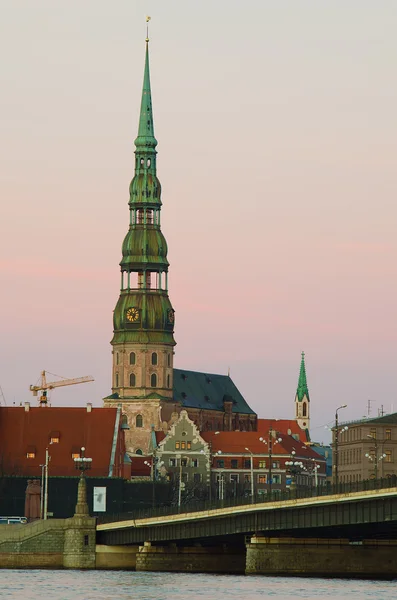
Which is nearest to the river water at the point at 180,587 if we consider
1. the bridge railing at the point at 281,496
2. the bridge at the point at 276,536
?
the bridge at the point at 276,536

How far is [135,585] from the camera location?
449 ft

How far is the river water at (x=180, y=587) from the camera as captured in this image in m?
125

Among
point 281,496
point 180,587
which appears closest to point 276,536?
point 281,496

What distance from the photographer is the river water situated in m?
125

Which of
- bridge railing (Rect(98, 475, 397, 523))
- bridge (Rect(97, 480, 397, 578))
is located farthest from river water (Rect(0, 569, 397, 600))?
bridge railing (Rect(98, 475, 397, 523))

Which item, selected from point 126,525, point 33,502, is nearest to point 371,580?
point 126,525

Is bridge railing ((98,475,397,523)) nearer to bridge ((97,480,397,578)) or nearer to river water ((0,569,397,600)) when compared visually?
bridge ((97,480,397,578))

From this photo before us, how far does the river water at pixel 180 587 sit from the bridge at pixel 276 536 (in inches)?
135

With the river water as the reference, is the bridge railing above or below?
above

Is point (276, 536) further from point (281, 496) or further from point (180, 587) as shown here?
point (180, 587)

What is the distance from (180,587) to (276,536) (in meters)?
14.0

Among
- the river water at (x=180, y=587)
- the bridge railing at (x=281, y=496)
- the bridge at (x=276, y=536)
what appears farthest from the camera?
the bridge at (x=276, y=536)

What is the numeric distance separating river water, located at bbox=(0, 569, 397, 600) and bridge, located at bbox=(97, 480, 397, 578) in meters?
3.42

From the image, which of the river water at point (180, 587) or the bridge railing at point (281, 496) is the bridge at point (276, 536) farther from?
the river water at point (180, 587)
